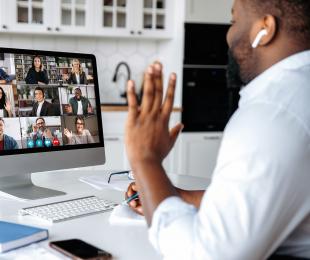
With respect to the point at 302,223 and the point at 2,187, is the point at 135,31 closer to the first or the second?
the point at 2,187

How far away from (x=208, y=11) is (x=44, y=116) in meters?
2.61

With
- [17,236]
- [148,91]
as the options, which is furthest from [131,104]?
[17,236]

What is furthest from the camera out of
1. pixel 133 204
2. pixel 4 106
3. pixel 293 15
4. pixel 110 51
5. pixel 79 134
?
pixel 110 51

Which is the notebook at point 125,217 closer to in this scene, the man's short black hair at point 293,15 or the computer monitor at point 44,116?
the computer monitor at point 44,116

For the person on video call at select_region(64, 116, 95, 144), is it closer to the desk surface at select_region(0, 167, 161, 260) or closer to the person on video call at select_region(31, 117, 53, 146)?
the person on video call at select_region(31, 117, 53, 146)

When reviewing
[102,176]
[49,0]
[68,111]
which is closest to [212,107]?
[49,0]

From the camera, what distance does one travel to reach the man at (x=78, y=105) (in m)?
1.71

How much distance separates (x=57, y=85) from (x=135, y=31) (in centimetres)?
235

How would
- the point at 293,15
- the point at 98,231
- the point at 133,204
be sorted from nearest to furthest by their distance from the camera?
1. the point at 293,15
2. the point at 98,231
3. the point at 133,204

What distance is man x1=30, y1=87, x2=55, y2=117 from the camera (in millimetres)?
1608

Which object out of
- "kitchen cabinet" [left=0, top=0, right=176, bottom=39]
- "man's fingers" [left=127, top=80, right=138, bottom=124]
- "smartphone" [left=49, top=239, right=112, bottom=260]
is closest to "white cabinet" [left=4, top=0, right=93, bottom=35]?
"kitchen cabinet" [left=0, top=0, right=176, bottom=39]

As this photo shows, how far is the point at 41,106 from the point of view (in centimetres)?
162

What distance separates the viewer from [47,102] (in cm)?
164

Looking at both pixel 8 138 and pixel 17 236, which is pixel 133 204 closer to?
pixel 17 236
